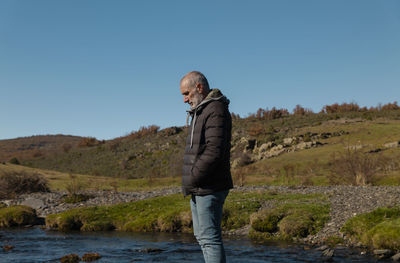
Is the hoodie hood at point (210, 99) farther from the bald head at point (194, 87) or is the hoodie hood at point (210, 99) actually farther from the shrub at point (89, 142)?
the shrub at point (89, 142)

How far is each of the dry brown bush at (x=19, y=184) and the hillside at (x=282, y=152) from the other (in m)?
10.7

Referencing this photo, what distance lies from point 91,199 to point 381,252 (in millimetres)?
15093

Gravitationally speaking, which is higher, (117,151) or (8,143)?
(8,143)

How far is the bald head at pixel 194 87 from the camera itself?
409cm

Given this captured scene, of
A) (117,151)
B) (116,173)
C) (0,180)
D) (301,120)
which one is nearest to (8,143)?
(117,151)

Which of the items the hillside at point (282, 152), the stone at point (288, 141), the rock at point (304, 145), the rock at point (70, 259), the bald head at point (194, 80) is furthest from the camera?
the stone at point (288, 141)

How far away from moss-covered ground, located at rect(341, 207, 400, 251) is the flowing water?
0.52 metres

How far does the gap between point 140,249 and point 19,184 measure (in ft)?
55.2

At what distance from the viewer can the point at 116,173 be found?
171 feet

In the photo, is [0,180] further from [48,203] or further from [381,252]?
[381,252]

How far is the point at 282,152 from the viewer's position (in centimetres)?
3956

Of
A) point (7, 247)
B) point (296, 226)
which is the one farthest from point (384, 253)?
point (7, 247)

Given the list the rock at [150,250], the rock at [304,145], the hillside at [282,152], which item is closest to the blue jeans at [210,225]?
the rock at [150,250]

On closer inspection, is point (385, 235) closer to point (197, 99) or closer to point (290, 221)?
point (290, 221)
